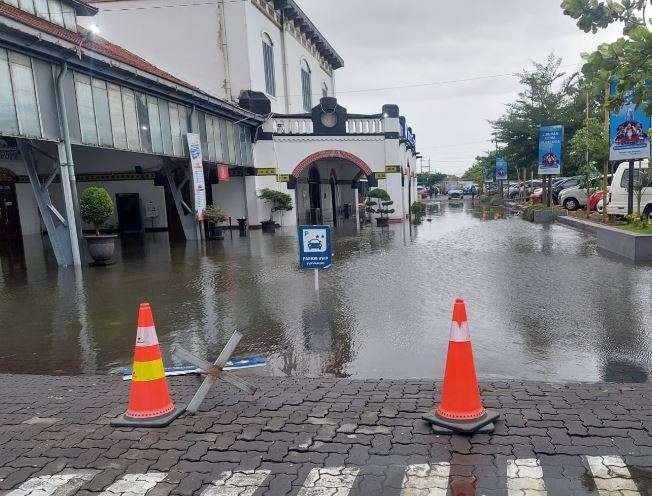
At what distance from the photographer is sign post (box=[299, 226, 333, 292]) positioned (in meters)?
7.93

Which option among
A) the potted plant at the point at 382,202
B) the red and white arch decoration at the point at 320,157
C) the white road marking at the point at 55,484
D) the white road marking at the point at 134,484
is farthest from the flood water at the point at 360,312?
the red and white arch decoration at the point at 320,157

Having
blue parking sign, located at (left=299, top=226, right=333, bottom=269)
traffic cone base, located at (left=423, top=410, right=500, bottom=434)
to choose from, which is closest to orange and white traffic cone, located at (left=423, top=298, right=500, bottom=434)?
traffic cone base, located at (left=423, top=410, right=500, bottom=434)

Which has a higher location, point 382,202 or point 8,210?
point 8,210

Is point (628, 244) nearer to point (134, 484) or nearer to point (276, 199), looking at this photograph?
point (134, 484)

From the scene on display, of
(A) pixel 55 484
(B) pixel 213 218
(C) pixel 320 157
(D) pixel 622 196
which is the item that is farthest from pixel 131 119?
(D) pixel 622 196

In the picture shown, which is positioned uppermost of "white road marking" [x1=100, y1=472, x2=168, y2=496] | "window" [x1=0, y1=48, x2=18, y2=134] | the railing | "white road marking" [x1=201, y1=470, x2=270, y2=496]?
the railing

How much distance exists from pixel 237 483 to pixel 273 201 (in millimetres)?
20866

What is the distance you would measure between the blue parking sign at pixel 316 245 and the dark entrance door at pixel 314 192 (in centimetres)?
2006

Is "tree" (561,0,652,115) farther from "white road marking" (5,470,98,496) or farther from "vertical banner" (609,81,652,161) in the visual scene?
"vertical banner" (609,81,652,161)

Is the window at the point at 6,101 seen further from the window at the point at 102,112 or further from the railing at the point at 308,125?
the railing at the point at 308,125

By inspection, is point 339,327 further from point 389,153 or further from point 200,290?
point 389,153

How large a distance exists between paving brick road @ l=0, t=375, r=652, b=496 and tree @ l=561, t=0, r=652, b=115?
2.35m

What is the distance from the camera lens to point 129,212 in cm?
2338

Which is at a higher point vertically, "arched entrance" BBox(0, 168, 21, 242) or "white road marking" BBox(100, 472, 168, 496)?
"arched entrance" BBox(0, 168, 21, 242)
